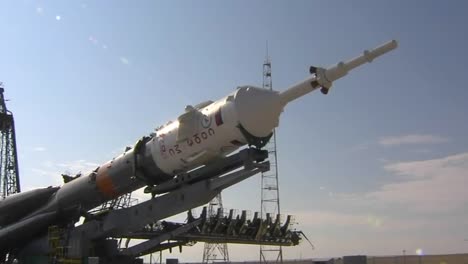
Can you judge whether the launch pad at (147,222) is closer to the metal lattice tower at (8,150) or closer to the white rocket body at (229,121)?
the white rocket body at (229,121)

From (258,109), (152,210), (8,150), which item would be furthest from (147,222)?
(8,150)

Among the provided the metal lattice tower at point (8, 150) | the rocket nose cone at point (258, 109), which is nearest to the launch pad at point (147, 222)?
the rocket nose cone at point (258, 109)

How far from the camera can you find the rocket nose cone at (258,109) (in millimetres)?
14773

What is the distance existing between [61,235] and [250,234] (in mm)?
10298

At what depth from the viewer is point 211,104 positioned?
15.9 meters

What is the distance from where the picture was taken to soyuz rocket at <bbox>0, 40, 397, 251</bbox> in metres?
14.8

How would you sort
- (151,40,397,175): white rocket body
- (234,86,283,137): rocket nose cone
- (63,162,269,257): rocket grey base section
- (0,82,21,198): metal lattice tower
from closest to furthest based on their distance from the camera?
(151,40,397,175): white rocket body
(234,86,283,137): rocket nose cone
(63,162,269,257): rocket grey base section
(0,82,21,198): metal lattice tower

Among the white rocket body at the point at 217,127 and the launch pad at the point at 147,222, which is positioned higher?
the white rocket body at the point at 217,127

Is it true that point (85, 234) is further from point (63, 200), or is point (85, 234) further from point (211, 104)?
point (211, 104)

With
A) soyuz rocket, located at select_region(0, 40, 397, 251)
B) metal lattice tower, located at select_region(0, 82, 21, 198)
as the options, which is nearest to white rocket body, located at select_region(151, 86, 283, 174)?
soyuz rocket, located at select_region(0, 40, 397, 251)

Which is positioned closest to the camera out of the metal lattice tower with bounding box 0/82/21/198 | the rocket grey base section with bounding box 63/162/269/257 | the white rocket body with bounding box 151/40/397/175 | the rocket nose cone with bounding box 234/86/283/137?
the white rocket body with bounding box 151/40/397/175

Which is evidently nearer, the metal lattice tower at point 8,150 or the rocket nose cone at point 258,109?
the rocket nose cone at point 258,109

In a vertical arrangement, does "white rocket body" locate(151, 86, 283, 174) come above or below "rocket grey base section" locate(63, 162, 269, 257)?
above

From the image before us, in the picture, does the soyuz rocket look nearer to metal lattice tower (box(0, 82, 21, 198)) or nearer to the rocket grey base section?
the rocket grey base section
